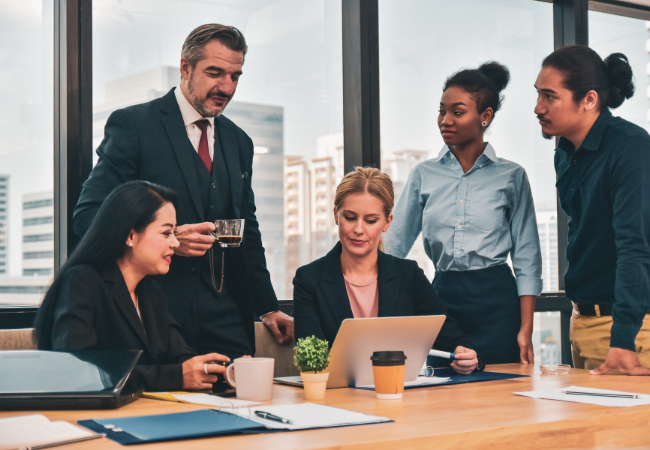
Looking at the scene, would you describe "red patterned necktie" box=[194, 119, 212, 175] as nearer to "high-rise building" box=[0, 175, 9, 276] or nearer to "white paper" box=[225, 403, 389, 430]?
"high-rise building" box=[0, 175, 9, 276]

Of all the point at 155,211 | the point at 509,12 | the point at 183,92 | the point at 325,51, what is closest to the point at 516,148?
the point at 509,12

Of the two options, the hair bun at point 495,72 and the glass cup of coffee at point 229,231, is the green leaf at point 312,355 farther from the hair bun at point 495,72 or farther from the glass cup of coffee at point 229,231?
the hair bun at point 495,72

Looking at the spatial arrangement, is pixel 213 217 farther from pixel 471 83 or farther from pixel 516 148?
pixel 516 148

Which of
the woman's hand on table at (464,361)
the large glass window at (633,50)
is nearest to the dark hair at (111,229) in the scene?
the woman's hand on table at (464,361)

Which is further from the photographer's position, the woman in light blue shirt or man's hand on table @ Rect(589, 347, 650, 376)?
the woman in light blue shirt

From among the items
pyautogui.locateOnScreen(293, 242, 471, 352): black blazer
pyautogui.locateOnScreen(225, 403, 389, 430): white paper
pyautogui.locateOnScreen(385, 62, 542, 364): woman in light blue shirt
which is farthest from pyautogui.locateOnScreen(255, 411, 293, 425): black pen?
pyautogui.locateOnScreen(385, 62, 542, 364): woman in light blue shirt

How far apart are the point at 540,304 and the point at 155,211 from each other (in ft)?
8.36

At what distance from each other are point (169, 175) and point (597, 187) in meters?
1.47

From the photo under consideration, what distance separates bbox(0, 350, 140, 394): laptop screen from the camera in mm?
1325

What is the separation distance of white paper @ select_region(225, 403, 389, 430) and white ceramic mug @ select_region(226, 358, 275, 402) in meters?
0.12

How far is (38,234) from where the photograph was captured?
2.69 metres

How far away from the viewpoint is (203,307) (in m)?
2.18

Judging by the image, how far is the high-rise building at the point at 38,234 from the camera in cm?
267

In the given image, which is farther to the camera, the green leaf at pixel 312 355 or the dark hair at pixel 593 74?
the dark hair at pixel 593 74
